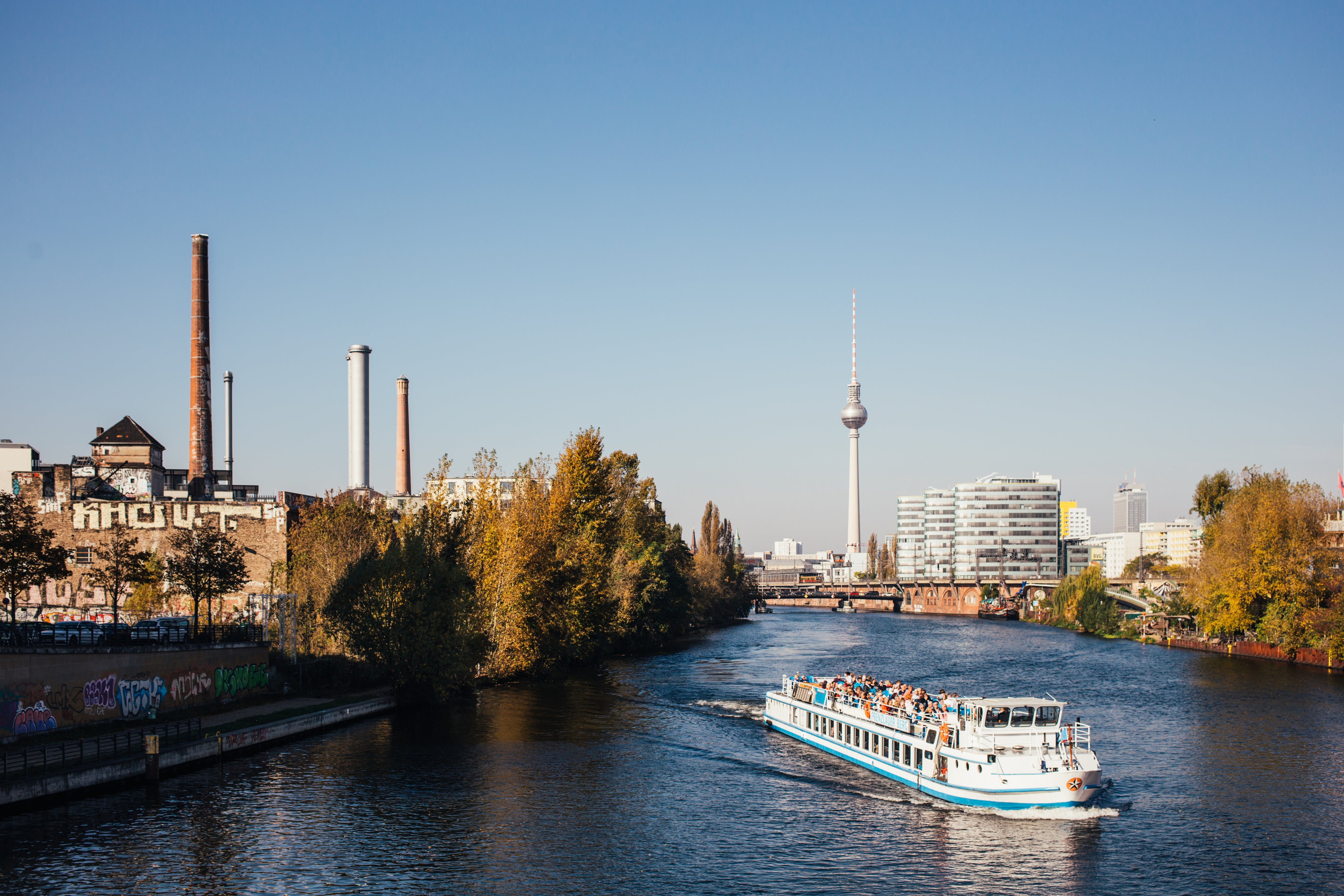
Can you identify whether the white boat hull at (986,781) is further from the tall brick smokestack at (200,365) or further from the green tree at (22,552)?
the tall brick smokestack at (200,365)

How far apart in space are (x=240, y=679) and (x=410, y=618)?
434 inches

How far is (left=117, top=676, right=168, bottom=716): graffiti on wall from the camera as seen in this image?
178 ft

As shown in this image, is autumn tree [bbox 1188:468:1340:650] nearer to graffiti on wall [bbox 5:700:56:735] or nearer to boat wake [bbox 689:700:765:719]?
boat wake [bbox 689:700:765:719]

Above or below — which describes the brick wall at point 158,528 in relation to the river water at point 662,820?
above

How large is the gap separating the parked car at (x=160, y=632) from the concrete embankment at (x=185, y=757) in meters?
6.44

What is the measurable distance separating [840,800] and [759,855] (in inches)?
430

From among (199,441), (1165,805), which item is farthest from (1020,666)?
(199,441)

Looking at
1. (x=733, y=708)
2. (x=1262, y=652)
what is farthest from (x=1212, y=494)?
(x=733, y=708)

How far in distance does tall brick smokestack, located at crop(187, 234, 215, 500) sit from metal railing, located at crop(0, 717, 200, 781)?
191 ft

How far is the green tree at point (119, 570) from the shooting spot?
76938 millimetres

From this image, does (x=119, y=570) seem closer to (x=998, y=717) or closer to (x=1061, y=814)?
(x=998, y=717)

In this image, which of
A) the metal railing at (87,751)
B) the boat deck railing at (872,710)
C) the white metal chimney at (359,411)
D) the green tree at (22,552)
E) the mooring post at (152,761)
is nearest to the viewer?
the metal railing at (87,751)

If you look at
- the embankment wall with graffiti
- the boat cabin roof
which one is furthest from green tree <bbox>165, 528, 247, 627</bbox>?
the boat cabin roof

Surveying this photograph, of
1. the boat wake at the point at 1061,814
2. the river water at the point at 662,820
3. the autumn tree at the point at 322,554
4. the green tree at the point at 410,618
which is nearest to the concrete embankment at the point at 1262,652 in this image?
the river water at the point at 662,820
